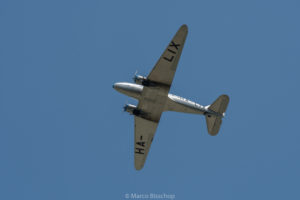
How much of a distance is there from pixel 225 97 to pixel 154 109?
7.99m

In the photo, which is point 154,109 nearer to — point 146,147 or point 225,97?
point 146,147

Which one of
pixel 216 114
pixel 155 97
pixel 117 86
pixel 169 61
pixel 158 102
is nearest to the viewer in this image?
pixel 169 61

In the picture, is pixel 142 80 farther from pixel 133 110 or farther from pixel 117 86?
pixel 133 110

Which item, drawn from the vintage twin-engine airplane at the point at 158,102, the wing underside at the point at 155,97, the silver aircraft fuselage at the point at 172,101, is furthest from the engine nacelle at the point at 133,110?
the silver aircraft fuselage at the point at 172,101

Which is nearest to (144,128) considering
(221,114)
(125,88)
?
(125,88)

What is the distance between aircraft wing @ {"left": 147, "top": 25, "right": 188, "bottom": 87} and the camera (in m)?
38.8

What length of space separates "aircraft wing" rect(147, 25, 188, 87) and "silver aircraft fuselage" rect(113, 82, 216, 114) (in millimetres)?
1464

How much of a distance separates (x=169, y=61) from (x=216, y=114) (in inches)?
345

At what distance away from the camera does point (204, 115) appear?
44.2 metres

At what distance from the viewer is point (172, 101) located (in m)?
42.5

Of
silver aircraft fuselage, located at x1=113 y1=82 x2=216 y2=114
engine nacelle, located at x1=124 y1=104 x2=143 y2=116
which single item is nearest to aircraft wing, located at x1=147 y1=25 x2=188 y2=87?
silver aircraft fuselage, located at x1=113 y1=82 x2=216 y2=114

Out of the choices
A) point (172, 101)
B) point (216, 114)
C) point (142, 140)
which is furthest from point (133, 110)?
point (216, 114)

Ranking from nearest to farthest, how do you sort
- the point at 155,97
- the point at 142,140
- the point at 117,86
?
the point at 117,86 → the point at 155,97 → the point at 142,140

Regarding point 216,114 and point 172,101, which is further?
point 216,114
